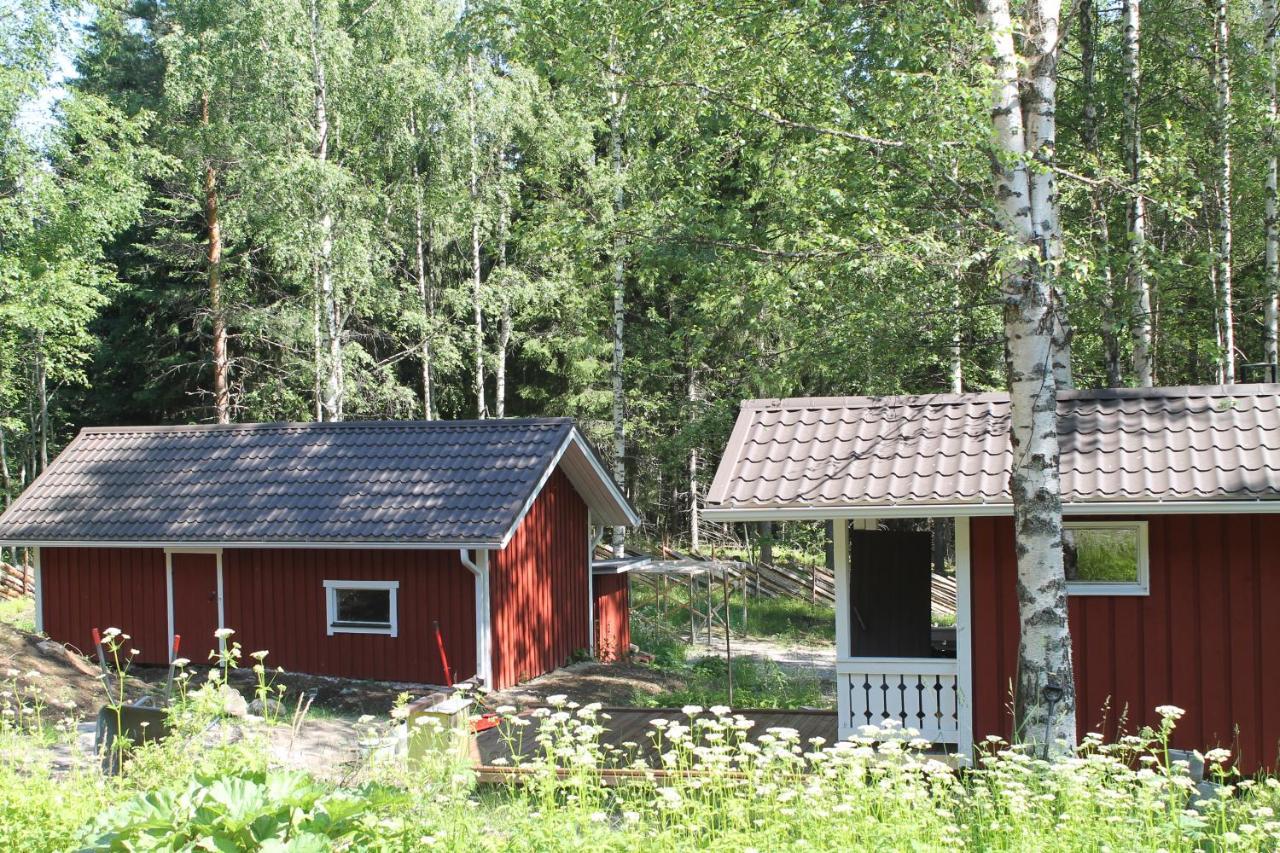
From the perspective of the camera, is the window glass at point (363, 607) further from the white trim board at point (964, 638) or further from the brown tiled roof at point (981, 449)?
the white trim board at point (964, 638)

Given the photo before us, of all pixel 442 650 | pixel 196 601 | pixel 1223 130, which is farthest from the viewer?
pixel 196 601

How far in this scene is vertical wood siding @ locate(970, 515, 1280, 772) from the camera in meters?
8.76

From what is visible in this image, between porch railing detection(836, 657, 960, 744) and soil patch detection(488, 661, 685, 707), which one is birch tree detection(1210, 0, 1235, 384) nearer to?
porch railing detection(836, 657, 960, 744)

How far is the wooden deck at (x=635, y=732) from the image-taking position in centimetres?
928

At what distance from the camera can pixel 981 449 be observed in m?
9.61

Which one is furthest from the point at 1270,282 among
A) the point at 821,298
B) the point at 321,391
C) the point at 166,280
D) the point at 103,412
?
the point at 103,412

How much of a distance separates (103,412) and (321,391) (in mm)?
11108

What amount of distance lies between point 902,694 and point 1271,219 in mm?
10940

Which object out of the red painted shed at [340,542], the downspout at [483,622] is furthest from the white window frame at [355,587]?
the downspout at [483,622]

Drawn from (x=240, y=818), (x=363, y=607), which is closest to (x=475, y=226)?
(x=363, y=607)

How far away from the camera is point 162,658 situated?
54.6ft

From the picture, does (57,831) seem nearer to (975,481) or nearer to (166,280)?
(975,481)

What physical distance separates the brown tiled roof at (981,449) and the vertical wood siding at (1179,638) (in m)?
0.50

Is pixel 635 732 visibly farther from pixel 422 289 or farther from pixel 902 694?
pixel 422 289
